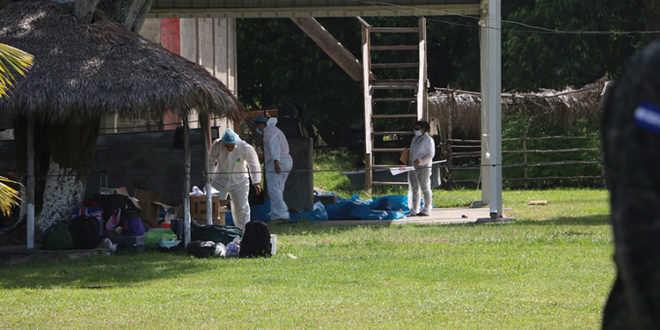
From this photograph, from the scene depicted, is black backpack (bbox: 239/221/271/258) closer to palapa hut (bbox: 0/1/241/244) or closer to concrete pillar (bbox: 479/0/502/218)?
palapa hut (bbox: 0/1/241/244)

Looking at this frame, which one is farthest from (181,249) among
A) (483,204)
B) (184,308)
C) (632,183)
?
(632,183)

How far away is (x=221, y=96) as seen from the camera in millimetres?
11875

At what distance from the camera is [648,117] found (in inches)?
63.6

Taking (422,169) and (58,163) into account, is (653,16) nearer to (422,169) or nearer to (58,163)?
(422,169)

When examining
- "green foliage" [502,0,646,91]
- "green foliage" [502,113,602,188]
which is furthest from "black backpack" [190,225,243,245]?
"green foliage" [502,0,646,91]

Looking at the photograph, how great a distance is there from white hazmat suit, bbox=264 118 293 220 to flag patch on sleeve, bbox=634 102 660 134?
13930 mm

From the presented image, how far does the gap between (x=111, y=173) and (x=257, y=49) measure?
1371cm

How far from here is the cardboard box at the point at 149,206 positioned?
13.5 m

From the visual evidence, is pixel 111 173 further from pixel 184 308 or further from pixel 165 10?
pixel 184 308

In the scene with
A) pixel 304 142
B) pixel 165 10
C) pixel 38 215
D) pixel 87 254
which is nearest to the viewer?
pixel 87 254

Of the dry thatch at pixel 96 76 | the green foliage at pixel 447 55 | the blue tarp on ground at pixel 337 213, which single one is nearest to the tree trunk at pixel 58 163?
the dry thatch at pixel 96 76

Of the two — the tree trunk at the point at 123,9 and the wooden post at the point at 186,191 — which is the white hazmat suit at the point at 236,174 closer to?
the wooden post at the point at 186,191

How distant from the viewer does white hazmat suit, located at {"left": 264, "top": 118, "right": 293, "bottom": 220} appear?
51.2ft

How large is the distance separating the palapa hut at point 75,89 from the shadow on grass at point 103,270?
1.65 metres
